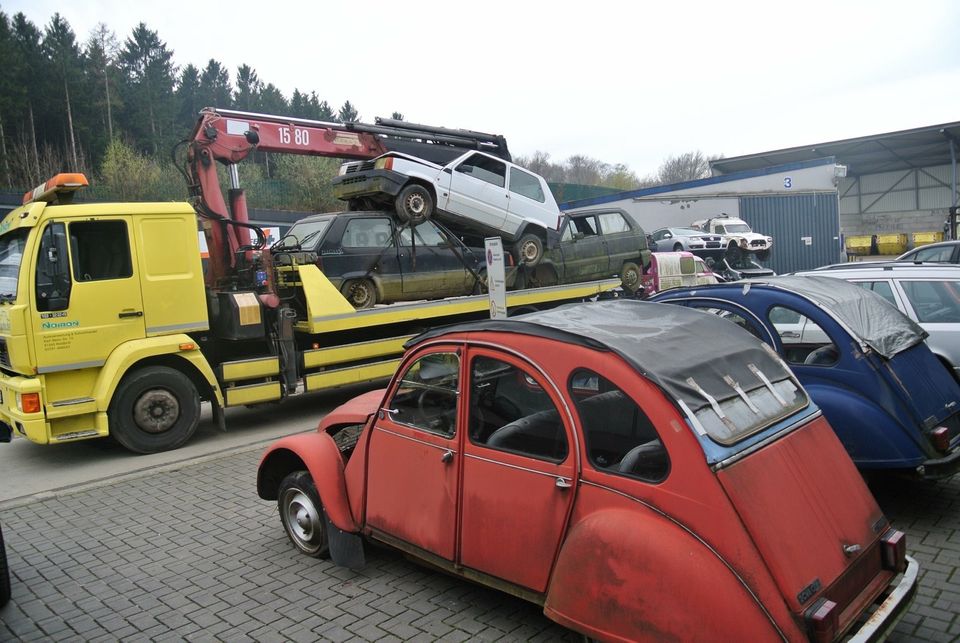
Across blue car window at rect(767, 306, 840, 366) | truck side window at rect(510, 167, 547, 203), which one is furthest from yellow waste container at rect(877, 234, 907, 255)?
blue car window at rect(767, 306, 840, 366)

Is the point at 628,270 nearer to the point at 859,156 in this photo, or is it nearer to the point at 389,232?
the point at 389,232

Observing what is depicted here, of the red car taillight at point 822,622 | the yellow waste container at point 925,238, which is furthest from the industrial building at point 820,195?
the red car taillight at point 822,622

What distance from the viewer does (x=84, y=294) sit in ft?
24.5

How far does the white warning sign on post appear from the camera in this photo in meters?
7.85

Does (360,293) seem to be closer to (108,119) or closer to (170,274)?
(170,274)

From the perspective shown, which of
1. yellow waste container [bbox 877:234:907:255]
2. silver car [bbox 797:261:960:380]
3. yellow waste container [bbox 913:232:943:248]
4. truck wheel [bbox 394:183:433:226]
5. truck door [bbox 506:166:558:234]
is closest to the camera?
silver car [bbox 797:261:960:380]

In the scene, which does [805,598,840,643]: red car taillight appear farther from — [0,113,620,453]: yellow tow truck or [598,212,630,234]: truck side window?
[598,212,630,234]: truck side window

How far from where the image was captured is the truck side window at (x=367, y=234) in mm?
9969

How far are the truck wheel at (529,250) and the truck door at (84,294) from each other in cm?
620

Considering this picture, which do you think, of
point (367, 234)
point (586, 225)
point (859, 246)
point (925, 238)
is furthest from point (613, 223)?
point (925, 238)

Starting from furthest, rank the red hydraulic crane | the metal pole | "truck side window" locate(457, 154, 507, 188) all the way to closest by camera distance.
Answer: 1. the metal pole
2. "truck side window" locate(457, 154, 507, 188)
3. the red hydraulic crane

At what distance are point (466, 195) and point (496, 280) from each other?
3.58 metres

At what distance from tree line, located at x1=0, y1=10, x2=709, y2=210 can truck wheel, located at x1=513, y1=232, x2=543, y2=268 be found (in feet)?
58.8

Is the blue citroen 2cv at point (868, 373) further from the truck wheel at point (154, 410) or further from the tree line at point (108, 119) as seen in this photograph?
the tree line at point (108, 119)
